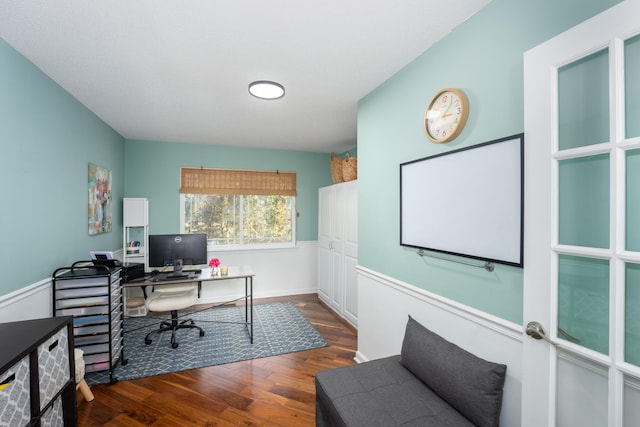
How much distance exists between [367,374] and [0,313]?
7.61ft

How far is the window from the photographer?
179 inches

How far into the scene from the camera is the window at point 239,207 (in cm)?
455

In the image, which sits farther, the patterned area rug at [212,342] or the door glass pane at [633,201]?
the patterned area rug at [212,342]

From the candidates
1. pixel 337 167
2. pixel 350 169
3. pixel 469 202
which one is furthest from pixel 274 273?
pixel 469 202

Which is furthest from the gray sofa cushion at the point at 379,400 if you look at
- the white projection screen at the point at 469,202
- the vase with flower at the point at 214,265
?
the vase with flower at the point at 214,265

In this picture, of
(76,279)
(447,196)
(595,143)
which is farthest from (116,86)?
(595,143)

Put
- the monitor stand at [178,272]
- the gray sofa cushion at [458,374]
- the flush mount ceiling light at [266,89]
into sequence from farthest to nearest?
the monitor stand at [178,272] → the flush mount ceiling light at [266,89] → the gray sofa cushion at [458,374]

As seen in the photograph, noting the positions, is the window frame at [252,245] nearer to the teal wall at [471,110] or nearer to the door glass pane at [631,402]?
the teal wall at [471,110]

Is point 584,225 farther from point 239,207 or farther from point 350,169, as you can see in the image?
point 239,207

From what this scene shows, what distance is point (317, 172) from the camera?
203 inches

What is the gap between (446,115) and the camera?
1722 mm

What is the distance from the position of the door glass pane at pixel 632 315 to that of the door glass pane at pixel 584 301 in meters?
0.05

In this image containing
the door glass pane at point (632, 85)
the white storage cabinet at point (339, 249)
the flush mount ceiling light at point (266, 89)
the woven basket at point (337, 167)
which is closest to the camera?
the door glass pane at point (632, 85)

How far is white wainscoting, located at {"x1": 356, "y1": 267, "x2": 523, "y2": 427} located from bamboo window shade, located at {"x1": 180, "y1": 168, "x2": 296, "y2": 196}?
2.67 metres
